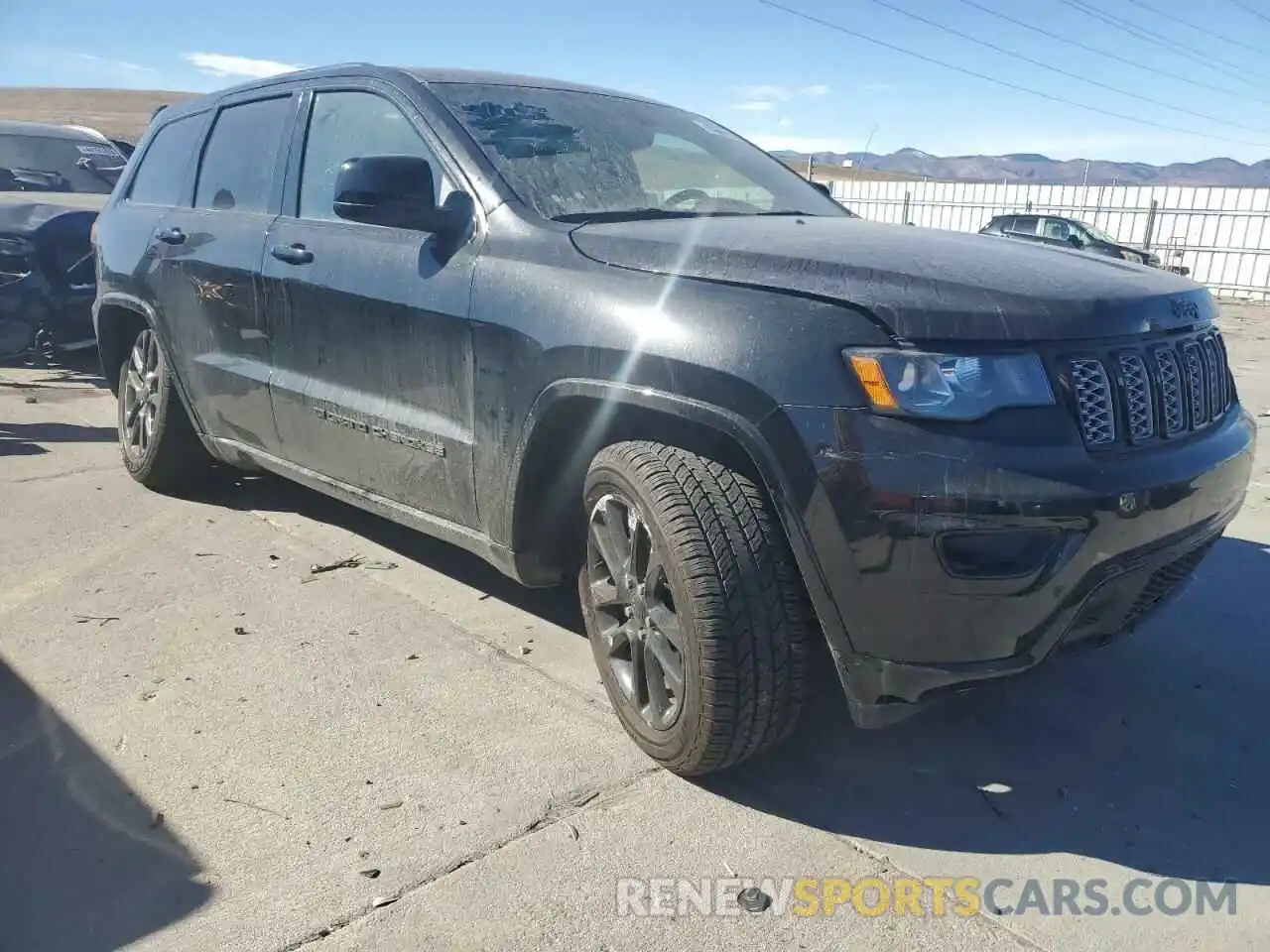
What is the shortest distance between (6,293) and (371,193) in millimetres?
5359

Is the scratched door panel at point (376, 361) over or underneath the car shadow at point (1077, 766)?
over

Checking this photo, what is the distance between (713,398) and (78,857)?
5.66 feet

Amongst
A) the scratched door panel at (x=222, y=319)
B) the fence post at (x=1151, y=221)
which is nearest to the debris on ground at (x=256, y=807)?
the scratched door panel at (x=222, y=319)

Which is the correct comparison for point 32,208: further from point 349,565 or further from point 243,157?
point 349,565

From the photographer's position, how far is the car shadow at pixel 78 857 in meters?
2.11

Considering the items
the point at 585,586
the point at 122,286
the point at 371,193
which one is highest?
the point at 371,193

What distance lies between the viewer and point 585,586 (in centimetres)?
299

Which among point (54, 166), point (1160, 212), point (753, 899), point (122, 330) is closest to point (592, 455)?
point (753, 899)

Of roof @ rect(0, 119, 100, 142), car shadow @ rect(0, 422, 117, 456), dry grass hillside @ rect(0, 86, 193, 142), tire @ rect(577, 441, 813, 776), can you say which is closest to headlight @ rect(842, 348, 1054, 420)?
tire @ rect(577, 441, 813, 776)

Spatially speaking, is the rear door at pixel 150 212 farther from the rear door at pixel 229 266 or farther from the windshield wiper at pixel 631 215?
the windshield wiper at pixel 631 215

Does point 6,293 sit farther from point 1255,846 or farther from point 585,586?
point 1255,846

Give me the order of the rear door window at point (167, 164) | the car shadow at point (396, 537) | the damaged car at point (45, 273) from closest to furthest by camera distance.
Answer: the car shadow at point (396, 537)
the rear door window at point (167, 164)
the damaged car at point (45, 273)

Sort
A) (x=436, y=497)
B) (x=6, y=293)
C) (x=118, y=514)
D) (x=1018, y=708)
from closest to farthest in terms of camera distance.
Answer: (x=1018, y=708)
(x=436, y=497)
(x=118, y=514)
(x=6, y=293)

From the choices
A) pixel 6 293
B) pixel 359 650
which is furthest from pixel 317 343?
pixel 6 293
